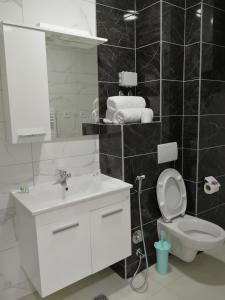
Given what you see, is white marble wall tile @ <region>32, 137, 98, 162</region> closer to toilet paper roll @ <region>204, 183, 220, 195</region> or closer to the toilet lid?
the toilet lid

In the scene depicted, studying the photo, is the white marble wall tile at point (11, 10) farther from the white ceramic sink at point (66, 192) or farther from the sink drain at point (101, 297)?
the sink drain at point (101, 297)

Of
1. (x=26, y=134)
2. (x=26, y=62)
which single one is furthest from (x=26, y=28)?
(x=26, y=134)

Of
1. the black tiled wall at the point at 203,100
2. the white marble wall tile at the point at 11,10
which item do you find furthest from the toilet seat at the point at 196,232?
the white marble wall tile at the point at 11,10

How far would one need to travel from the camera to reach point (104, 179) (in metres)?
2.03

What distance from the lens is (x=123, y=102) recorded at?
6.53 ft

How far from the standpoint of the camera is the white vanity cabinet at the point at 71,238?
1.47 meters

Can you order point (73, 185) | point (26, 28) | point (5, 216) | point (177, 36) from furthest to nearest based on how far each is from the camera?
point (177, 36) → point (73, 185) → point (5, 216) → point (26, 28)

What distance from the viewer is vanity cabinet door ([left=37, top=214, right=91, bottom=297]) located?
57.9 inches

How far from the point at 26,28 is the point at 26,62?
0.70ft

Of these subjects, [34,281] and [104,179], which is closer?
[34,281]

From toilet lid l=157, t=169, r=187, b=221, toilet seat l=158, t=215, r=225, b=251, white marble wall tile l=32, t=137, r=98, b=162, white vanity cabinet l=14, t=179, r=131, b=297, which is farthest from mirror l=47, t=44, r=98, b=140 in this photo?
toilet seat l=158, t=215, r=225, b=251

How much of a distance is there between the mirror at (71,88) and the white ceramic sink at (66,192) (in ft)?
1.28

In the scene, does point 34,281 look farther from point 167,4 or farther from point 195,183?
point 167,4

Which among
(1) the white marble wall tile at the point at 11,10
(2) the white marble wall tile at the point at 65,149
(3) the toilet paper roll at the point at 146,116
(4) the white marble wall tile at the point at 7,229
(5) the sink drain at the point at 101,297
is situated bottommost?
(5) the sink drain at the point at 101,297
